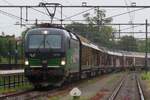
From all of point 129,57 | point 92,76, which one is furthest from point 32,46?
point 129,57

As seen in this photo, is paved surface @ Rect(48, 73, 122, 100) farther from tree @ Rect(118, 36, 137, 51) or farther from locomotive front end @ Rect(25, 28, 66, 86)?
tree @ Rect(118, 36, 137, 51)

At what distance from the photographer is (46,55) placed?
29219 mm

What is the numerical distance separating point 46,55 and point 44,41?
0.89 m

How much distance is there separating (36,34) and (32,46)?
31.9 inches

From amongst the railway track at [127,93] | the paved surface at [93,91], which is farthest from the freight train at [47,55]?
the railway track at [127,93]

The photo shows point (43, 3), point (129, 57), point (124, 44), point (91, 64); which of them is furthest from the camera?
point (124, 44)

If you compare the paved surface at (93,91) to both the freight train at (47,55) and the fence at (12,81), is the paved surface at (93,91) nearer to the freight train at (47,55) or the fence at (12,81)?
the freight train at (47,55)

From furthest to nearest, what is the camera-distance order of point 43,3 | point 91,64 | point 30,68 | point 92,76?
point 92,76 < point 91,64 < point 43,3 < point 30,68

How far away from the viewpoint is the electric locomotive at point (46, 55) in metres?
29.1

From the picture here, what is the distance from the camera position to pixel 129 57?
98.1 m

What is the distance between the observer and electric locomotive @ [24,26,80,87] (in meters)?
29.1

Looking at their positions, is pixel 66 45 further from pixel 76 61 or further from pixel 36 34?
pixel 76 61

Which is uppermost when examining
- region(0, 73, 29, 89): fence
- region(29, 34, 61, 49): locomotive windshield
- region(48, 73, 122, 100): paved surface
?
region(29, 34, 61, 49): locomotive windshield

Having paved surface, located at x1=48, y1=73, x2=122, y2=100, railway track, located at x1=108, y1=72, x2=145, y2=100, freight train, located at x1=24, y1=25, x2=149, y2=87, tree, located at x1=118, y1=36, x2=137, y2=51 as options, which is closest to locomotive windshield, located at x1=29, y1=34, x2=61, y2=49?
freight train, located at x1=24, y1=25, x2=149, y2=87
